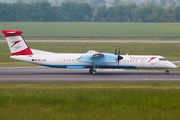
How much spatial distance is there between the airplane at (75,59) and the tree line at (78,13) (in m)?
133

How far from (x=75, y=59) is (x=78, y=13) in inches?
6109

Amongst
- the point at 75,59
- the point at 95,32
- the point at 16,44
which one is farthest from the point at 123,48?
the point at 95,32

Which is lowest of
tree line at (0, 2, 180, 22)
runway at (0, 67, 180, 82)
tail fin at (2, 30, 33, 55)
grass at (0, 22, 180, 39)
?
runway at (0, 67, 180, 82)

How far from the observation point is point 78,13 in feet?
603

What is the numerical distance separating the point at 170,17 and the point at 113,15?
4167cm

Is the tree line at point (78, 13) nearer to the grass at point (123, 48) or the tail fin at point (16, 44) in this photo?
the grass at point (123, 48)

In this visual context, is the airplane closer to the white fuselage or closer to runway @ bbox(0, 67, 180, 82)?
the white fuselage

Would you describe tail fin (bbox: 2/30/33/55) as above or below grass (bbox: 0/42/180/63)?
below

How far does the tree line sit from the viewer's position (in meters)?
160

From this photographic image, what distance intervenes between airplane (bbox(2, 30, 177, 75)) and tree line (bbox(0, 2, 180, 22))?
5226 inches
